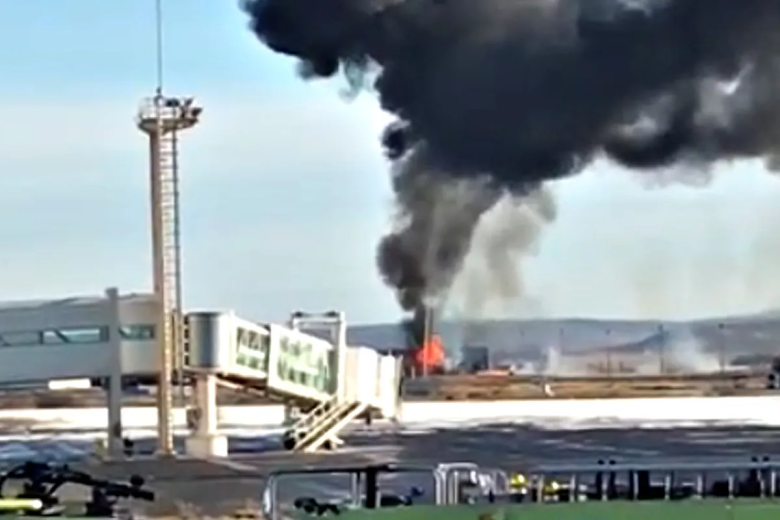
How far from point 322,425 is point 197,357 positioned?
7.46 meters

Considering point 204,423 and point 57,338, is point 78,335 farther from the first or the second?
point 204,423

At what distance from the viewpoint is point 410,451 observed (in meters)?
69.8

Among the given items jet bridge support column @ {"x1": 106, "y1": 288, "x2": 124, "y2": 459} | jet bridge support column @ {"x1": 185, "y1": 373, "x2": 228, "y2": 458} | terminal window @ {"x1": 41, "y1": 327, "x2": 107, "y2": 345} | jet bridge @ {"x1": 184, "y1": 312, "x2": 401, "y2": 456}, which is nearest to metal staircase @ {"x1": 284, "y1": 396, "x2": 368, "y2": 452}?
jet bridge @ {"x1": 184, "y1": 312, "x2": 401, "y2": 456}

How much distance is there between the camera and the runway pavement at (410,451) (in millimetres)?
53375

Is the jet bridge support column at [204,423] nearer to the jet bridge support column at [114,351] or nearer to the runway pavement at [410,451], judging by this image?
the runway pavement at [410,451]

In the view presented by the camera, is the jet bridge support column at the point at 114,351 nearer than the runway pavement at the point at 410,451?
No

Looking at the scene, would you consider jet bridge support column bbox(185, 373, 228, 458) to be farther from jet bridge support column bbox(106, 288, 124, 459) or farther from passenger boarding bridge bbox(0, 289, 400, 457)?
jet bridge support column bbox(106, 288, 124, 459)

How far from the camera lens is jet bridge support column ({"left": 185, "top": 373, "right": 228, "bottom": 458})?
70.1 m

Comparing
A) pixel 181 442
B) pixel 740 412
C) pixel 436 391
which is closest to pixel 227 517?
pixel 181 442

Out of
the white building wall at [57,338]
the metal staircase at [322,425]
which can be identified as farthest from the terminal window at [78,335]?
the metal staircase at [322,425]

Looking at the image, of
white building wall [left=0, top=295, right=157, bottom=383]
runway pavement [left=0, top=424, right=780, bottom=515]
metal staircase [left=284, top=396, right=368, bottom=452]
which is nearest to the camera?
runway pavement [left=0, top=424, right=780, bottom=515]

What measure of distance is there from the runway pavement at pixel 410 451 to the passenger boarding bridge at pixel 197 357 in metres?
1.78

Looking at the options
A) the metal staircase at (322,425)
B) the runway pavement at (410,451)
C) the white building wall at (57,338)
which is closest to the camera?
the runway pavement at (410,451)

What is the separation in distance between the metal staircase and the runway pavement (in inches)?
40.2
